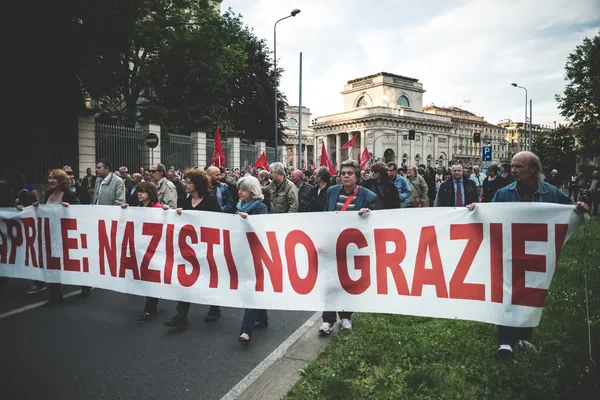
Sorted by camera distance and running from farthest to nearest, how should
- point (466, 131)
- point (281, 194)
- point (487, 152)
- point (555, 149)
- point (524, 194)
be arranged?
point (466, 131) < point (555, 149) < point (487, 152) < point (281, 194) < point (524, 194)

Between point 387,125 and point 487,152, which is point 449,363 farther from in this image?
point 387,125

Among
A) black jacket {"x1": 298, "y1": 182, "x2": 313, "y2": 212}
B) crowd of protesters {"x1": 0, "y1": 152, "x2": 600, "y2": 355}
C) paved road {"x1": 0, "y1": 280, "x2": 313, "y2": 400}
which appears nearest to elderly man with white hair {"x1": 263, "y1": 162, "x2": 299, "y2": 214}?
crowd of protesters {"x1": 0, "y1": 152, "x2": 600, "y2": 355}

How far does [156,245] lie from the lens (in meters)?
4.74

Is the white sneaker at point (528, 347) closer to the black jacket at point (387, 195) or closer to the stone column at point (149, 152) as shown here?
the black jacket at point (387, 195)

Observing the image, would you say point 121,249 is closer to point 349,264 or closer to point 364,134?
point 349,264

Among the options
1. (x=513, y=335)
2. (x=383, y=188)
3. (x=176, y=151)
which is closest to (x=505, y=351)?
(x=513, y=335)

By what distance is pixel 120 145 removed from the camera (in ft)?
60.5

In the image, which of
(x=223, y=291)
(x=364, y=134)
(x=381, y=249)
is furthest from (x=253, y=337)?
(x=364, y=134)

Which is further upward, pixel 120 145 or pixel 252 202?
pixel 120 145

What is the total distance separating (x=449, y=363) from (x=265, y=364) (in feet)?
5.33

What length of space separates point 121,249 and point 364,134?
74747mm

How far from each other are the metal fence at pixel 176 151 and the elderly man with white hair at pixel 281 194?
15.7 metres

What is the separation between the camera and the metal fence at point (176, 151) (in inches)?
842

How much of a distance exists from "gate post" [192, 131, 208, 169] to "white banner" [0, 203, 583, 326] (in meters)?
17.7
